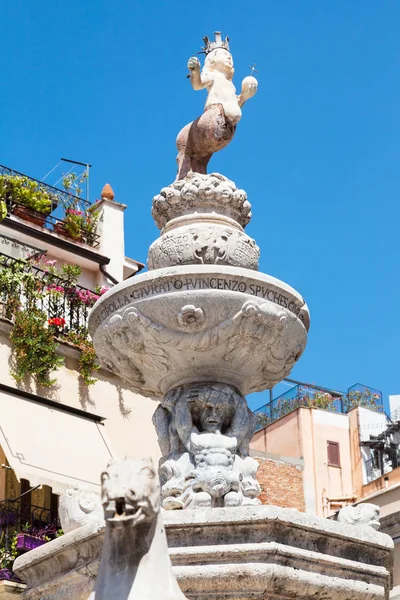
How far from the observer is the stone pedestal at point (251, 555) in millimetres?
6320

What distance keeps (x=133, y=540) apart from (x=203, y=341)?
2740 millimetres

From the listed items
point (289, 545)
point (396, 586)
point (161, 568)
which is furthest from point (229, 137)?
point (396, 586)

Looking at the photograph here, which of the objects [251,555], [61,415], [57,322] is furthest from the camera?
[57,322]

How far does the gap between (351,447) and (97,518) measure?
23.4 m

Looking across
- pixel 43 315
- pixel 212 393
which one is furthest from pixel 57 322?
pixel 212 393

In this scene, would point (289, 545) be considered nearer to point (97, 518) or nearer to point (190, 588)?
point (190, 588)

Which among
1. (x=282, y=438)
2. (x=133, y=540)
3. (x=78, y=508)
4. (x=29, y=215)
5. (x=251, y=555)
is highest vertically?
(x=29, y=215)

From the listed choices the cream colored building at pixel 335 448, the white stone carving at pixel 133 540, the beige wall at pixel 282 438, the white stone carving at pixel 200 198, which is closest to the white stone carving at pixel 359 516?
the white stone carving at pixel 200 198

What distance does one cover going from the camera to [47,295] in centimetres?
1916

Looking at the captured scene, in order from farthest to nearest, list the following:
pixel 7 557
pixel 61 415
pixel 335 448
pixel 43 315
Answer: pixel 335 448 → pixel 43 315 → pixel 61 415 → pixel 7 557

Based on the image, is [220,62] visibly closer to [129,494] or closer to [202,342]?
[202,342]

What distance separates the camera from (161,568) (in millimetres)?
4961

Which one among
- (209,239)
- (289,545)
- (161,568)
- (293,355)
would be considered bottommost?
(161,568)

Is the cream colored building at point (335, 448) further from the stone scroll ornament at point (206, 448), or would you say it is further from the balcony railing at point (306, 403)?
the stone scroll ornament at point (206, 448)
